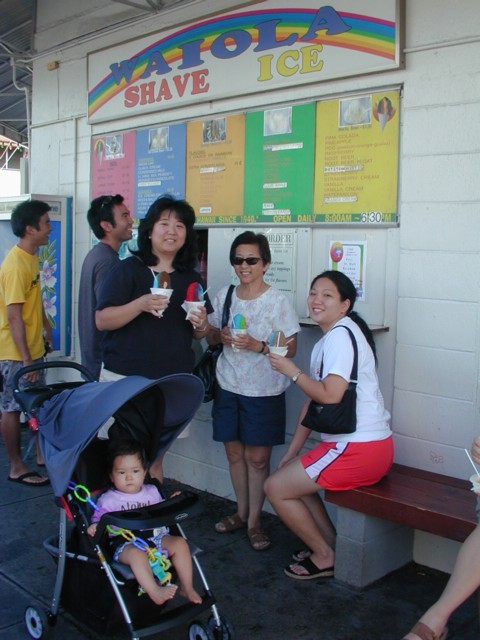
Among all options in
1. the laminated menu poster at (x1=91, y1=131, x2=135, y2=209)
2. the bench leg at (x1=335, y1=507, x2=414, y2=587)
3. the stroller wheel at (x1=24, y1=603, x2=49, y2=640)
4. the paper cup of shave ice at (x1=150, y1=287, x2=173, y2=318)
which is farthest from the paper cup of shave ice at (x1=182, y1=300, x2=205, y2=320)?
the laminated menu poster at (x1=91, y1=131, x2=135, y2=209)

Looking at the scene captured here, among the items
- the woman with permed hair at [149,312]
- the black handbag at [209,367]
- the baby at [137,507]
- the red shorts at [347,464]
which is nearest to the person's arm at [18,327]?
the woman with permed hair at [149,312]

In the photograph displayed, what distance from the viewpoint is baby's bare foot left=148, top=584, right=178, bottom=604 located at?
9.21 ft

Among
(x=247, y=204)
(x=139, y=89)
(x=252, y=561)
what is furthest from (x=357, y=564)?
(x=139, y=89)

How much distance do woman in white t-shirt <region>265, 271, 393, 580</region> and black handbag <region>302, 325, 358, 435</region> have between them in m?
0.03

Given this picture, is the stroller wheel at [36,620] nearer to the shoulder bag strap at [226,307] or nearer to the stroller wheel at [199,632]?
the stroller wheel at [199,632]

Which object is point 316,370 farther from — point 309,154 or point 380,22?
point 380,22

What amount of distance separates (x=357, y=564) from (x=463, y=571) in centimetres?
88

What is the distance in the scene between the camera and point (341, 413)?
3.50 meters

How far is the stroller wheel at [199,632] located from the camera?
9.82 feet

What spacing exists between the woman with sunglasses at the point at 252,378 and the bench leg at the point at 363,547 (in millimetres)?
619

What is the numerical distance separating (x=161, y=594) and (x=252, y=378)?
163 centimetres

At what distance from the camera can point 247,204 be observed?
4.73 metres

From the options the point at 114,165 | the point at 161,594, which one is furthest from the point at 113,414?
the point at 114,165

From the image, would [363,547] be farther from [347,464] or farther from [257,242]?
[257,242]
